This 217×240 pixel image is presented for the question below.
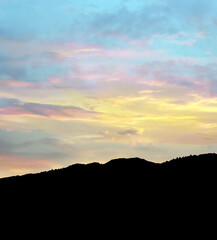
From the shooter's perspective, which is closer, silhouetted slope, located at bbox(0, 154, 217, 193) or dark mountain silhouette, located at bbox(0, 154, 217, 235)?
dark mountain silhouette, located at bbox(0, 154, 217, 235)

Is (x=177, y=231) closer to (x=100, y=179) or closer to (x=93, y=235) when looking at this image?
(x=93, y=235)

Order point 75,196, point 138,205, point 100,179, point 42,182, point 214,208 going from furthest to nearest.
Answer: point 42,182 → point 100,179 → point 75,196 → point 138,205 → point 214,208

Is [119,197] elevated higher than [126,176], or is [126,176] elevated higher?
[126,176]

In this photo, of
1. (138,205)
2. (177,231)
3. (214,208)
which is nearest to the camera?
(177,231)

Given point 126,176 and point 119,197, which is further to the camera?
point 126,176

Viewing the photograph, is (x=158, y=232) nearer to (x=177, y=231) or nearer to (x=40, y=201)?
(x=177, y=231)

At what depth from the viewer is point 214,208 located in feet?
101

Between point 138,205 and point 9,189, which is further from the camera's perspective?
point 9,189

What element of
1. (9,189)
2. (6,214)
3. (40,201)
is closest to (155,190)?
(40,201)

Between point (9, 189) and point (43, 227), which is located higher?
point (9, 189)

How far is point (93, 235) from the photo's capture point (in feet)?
96.2

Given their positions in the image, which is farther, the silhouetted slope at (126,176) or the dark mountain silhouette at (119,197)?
the silhouetted slope at (126,176)

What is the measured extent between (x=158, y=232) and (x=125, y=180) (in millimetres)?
9688

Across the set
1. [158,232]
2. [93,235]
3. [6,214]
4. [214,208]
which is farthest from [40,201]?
[214,208]
